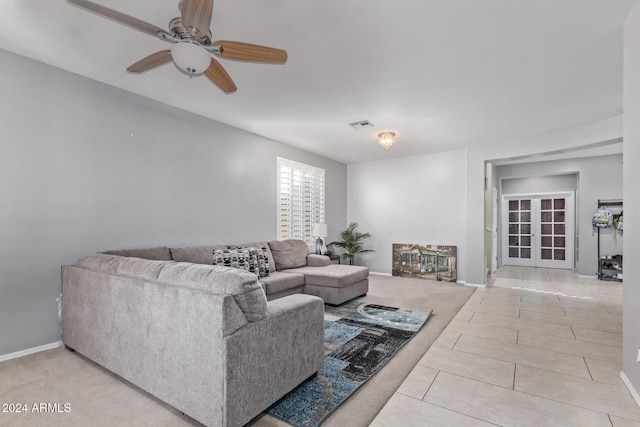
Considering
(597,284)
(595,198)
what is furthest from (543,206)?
(597,284)

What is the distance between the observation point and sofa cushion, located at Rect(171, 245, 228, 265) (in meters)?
3.70

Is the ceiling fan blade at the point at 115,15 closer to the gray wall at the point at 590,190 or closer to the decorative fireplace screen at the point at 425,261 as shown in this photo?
the decorative fireplace screen at the point at 425,261

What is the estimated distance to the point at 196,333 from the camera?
176cm

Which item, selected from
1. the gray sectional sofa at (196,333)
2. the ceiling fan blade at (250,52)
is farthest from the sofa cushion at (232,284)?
the ceiling fan blade at (250,52)

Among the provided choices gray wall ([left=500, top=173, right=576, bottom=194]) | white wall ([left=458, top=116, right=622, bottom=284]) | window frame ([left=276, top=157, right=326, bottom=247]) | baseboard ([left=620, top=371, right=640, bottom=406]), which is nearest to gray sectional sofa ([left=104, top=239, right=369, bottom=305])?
window frame ([left=276, top=157, right=326, bottom=247])

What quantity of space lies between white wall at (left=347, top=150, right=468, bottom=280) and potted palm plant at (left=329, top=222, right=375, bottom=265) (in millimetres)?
175

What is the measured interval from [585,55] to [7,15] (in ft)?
15.3

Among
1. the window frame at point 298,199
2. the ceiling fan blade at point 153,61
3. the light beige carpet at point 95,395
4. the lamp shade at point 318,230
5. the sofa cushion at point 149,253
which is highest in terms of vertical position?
the ceiling fan blade at point 153,61

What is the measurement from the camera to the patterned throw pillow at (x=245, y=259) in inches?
156

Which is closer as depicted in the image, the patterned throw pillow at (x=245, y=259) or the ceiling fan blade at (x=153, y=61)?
the ceiling fan blade at (x=153, y=61)

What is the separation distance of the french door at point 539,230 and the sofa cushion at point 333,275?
6.11m

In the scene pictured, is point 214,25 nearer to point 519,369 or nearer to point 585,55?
point 585,55

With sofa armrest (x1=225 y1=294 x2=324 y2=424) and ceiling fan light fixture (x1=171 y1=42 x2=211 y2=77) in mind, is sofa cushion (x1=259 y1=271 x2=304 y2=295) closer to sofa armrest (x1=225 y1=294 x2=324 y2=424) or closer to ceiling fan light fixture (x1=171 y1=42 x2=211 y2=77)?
sofa armrest (x1=225 y1=294 x2=324 y2=424)

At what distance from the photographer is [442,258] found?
252 inches
